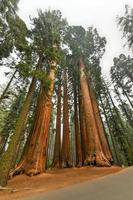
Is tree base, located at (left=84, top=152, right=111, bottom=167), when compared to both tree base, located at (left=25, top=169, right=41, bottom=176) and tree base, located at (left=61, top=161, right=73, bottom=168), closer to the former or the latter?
tree base, located at (left=61, top=161, right=73, bottom=168)

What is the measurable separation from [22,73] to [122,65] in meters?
18.5

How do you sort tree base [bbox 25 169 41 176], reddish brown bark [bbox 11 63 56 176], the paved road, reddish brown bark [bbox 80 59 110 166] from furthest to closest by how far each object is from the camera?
reddish brown bark [bbox 80 59 110 166]
reddish brown bark [bbox 11 63 56 176]
tree base [bbox 25 169 41 176]
the paved road

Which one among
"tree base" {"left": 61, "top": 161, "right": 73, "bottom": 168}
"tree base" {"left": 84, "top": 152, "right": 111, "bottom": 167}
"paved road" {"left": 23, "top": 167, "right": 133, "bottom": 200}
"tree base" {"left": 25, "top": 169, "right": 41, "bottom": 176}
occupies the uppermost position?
"tree base" {"left": 61, "top": 161, "right": 73, "bottom": 168}

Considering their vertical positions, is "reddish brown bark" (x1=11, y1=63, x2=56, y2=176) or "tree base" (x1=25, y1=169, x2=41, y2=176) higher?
"reddish brown bark" (x1=11, y1=63, x2=56, y2=176)

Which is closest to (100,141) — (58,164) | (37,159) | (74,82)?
(58,164)

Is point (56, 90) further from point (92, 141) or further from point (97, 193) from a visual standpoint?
point (97, 193)

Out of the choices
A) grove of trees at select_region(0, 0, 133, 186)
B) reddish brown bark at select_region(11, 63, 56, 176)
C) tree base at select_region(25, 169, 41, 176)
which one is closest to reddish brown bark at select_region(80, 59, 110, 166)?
grove of trees at select_region(0, 0, 133, 186)

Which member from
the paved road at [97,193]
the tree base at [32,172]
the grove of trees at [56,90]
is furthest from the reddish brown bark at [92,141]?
the paved road at [97,193]

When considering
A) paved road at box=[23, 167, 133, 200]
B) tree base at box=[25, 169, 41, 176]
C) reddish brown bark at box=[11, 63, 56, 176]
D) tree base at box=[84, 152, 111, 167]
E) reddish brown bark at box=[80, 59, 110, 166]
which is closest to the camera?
paved road at box=[23, 167, 133, 200]

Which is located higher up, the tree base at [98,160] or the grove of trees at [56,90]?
the grove of trees at [56,90]

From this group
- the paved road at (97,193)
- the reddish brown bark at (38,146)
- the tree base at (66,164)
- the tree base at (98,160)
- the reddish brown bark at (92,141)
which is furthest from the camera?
the tree base at (66,164)

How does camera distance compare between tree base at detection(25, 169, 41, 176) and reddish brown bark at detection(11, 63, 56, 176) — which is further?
reddish brown bark at detection(11, 63, 56, 176)

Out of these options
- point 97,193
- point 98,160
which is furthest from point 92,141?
point 97,193

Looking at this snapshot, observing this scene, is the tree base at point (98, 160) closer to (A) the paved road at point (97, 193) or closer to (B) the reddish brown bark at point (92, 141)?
(B) the reddish brown bark at point (92, 141)
